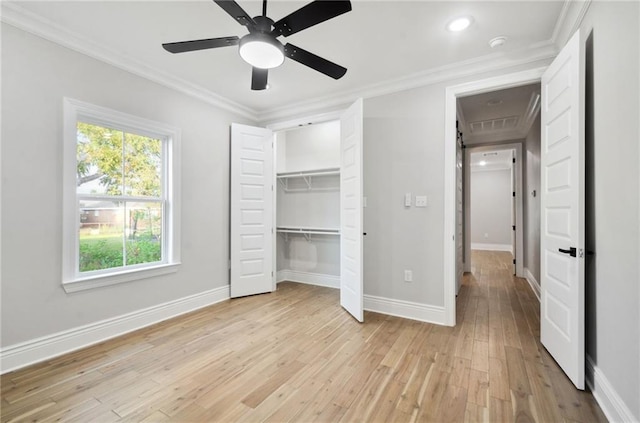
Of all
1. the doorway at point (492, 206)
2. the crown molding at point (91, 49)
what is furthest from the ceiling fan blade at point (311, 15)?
the doorway at point (492, 206)

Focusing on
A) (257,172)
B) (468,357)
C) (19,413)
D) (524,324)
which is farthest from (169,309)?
(524,324)

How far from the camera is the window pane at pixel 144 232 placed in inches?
116

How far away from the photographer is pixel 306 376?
79.8 inches

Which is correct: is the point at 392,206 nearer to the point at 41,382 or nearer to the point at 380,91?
the point at 380,91

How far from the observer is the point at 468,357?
229 centimetres

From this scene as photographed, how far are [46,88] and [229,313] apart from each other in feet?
8.79

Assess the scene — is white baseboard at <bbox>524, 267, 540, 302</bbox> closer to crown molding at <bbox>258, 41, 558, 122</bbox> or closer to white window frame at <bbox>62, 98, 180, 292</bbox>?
crown molding at <bbox>258, 41, 558, 122</bbox>

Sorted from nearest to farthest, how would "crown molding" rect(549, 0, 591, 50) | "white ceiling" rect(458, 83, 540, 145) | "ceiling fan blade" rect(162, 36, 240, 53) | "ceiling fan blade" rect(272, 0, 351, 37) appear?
"ceiling fan blade" rect(272, 0, 351, 37) < "ceiling fan blade" rect(162, 36, 240, 53) < "crown molding" rect(549, 0, 591, 50) < "white ceiling" rect(458, 83, 540, 145)

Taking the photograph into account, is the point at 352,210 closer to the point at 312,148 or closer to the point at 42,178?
the point at 312,148

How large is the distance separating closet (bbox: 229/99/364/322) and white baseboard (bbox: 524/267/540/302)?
2.79m

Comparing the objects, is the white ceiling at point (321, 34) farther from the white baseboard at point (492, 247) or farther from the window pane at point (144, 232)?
the white baseboard at point (492, 247)

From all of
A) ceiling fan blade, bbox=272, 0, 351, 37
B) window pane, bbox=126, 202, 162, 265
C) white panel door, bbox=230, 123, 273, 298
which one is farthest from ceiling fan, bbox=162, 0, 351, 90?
white panel door, bbox=230, 123, 273, 298

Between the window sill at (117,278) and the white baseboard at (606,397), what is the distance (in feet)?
12.1

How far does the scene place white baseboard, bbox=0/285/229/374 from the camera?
6.92 feet
